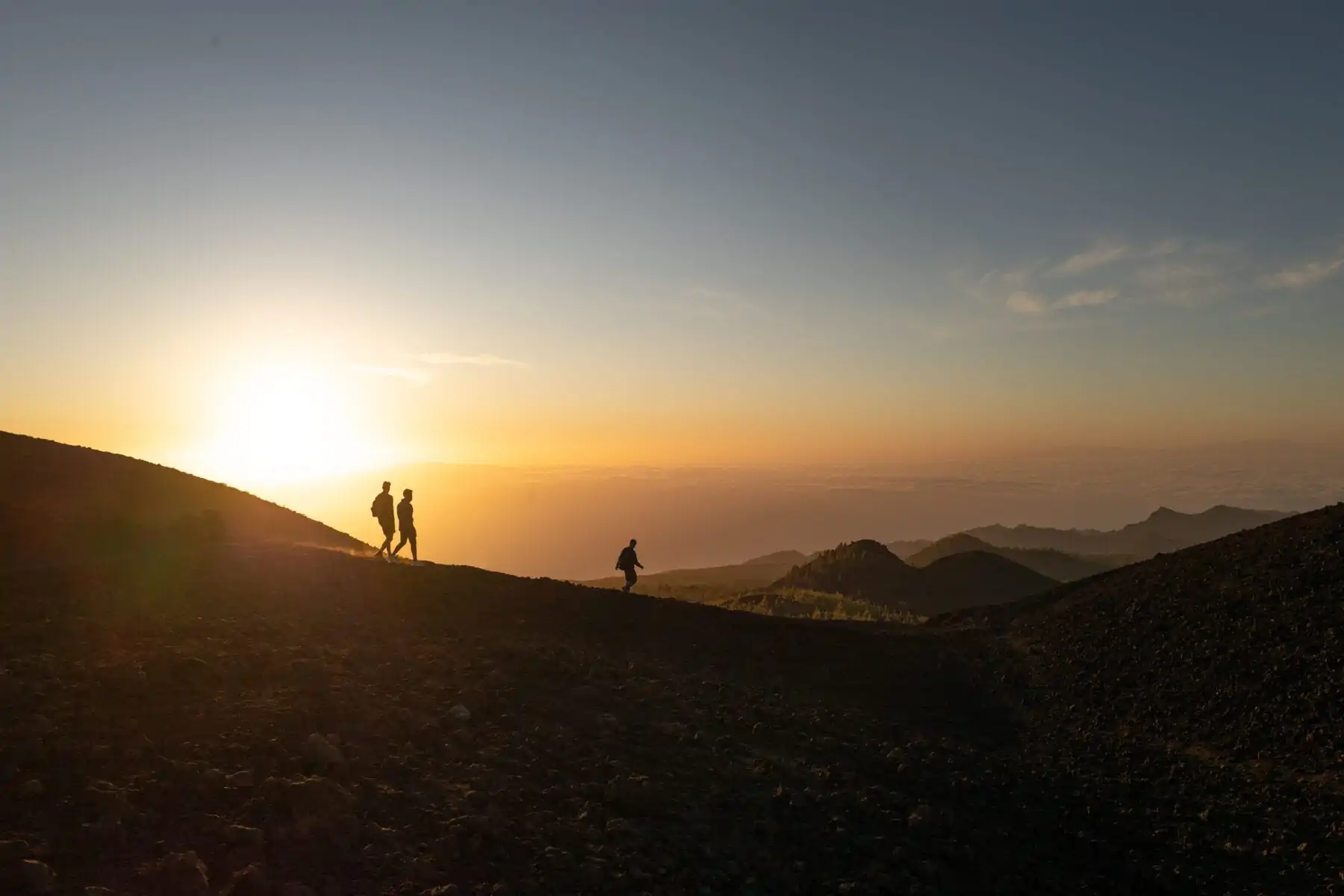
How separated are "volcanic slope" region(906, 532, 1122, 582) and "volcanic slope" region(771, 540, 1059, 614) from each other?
27226 mm

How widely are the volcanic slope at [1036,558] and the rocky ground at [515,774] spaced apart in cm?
7298

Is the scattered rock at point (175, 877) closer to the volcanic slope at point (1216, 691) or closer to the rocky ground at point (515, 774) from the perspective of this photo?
the rocky ground at point (515, 774)

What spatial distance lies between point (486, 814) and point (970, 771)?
656 cm

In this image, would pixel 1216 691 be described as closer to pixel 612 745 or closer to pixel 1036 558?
pixel 612 745

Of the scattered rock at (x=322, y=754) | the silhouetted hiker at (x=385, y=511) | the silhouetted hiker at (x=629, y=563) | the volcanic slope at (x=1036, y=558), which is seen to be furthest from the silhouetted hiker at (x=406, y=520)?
the volcanic slope at (x=1036, y=558)

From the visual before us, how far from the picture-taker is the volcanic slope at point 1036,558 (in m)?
82.8

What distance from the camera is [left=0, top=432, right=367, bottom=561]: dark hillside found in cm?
1828

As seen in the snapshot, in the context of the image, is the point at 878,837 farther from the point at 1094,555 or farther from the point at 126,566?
the point at 1094,555

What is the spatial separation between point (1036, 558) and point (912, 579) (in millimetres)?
45533

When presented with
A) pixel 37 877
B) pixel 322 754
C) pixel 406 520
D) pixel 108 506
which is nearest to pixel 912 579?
pixel 406 520

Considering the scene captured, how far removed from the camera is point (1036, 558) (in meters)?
88.8

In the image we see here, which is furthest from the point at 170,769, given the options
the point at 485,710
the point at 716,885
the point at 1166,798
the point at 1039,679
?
the point at 1039,679

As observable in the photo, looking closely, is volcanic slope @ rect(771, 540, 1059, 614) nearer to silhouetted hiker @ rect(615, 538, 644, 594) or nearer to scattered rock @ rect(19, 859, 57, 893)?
silhouetted hiker @ rect(615, 538, 644, 594)

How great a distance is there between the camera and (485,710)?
10148 millimetres
